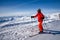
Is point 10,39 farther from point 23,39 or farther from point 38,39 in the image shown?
point 38,39

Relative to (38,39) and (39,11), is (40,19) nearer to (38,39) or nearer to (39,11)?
(39,11)

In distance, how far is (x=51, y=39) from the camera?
23.7ft


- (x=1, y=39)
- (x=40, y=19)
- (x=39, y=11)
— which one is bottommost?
(x=1, y=39)

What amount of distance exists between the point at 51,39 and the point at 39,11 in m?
2.99

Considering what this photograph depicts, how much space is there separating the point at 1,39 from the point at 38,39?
2.88 m

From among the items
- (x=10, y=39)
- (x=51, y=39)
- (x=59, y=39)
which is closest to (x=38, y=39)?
(x=51, y=39)

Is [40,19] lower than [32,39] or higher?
higher

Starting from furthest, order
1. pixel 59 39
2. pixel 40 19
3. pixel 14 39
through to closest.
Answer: pixel 40 19
pixel 14 39
pixel 59 39

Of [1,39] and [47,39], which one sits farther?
[1,39]

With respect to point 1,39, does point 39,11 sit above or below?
above

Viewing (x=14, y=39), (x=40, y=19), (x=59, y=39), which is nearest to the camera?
(x=59, y=39)

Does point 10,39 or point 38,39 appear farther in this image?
point 10,39

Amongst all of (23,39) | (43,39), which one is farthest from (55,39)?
(23,39)

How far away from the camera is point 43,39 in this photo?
7.34 m
